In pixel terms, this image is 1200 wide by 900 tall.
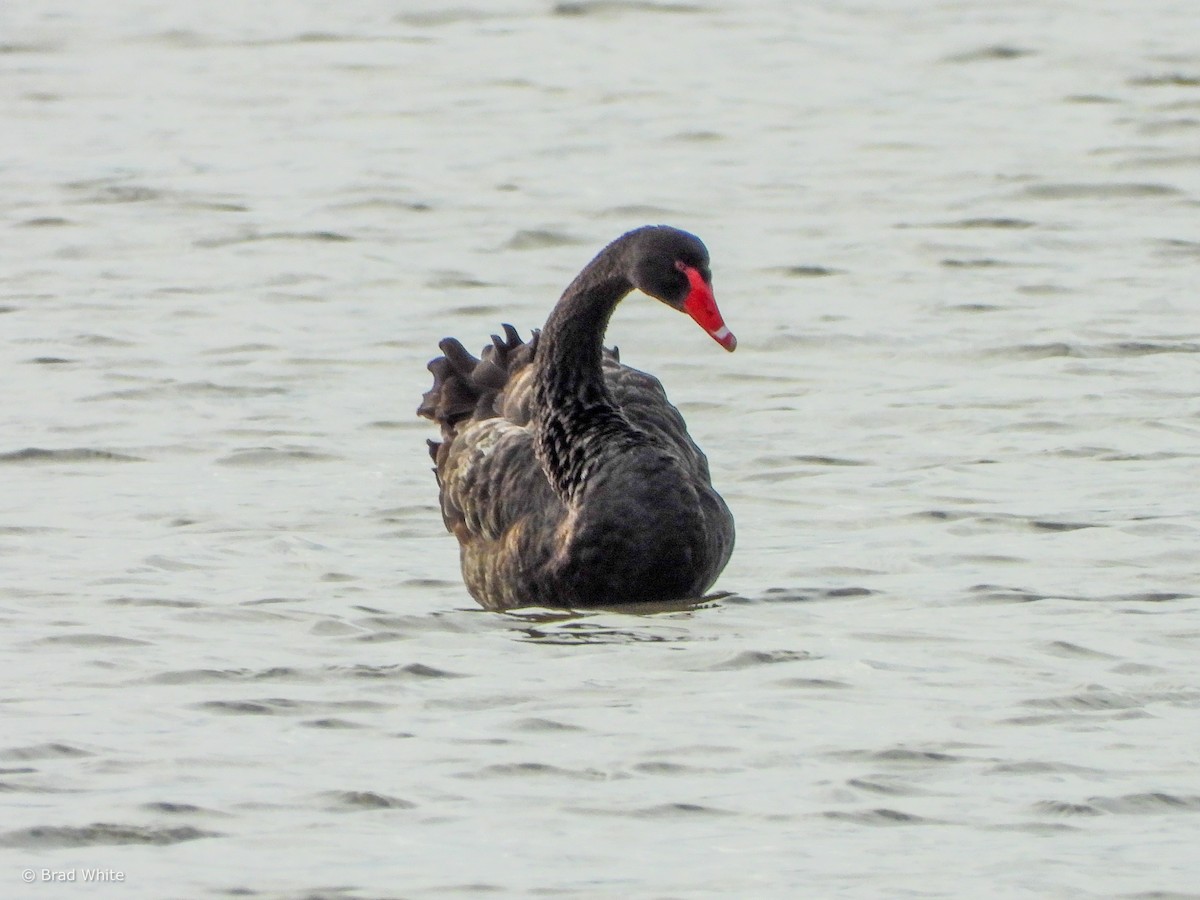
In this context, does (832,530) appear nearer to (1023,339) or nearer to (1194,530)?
(1194,530)

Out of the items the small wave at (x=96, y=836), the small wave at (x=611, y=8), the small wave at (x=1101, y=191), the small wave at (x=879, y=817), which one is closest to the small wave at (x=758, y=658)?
the small wave at (x=879, y=817)

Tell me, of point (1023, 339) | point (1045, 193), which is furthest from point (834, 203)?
point (1023, 339)

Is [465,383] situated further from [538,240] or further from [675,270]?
[538,240]

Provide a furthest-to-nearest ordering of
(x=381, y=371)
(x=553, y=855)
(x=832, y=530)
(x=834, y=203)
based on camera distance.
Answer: (x=834, y=203), (x=381, y=371), (x=832, y=530), (x=553, y=855)

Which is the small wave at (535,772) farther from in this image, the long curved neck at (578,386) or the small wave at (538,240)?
the small wave at (538,240)

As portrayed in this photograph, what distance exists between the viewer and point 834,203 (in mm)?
14836

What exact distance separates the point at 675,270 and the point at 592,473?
0.67m

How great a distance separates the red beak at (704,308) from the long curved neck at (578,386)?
0.40 m

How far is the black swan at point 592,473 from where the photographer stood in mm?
7859

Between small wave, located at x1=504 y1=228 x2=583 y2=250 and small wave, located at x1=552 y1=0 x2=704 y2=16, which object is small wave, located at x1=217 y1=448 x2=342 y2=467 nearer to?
small wave, located at x1=504 y1=228 x2=583 y2=250

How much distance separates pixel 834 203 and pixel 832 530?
616 cm

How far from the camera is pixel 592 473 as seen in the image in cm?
800

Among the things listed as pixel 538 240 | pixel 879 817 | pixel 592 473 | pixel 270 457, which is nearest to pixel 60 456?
pixel 270 457

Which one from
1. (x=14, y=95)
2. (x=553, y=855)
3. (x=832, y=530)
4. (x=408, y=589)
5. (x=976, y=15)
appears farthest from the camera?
(x=976, y=15)
